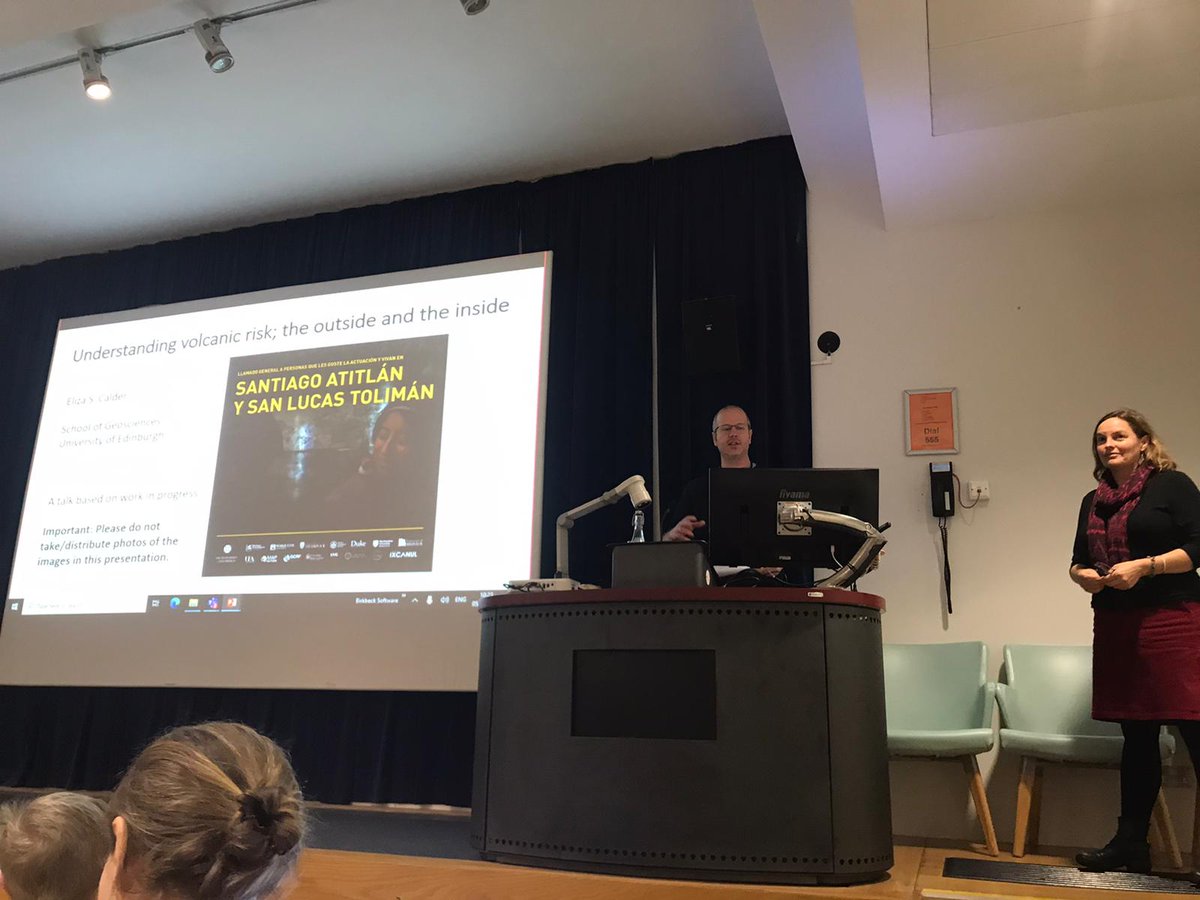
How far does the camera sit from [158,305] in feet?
16.2

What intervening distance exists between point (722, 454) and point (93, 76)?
2885 millimetres

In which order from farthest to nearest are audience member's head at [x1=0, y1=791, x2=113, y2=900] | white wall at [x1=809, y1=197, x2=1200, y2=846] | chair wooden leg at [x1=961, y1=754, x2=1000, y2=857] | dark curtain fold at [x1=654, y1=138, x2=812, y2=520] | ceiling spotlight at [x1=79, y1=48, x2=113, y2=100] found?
dark curtain fold at [x1=654, y1=138, x2=812, y2=520] → ceiling spotlight at [x1=79, y1=48, x2=113, y2=100] → white wall at [x1=809, y1=197, x2=1200, y2=846] → chair wooden leg at [x1=961, y1=754, x2=1000, y2=857] → audience member's head at [x1=0, y1=791, x2=113, y2=900]

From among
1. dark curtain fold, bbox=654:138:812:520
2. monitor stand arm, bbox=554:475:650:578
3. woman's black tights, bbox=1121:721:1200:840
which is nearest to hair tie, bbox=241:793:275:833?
monitor stand arm, bbox=554:475:650:578

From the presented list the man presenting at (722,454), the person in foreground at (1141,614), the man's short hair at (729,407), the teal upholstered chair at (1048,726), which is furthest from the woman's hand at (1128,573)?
the man's short hair at (729,407)

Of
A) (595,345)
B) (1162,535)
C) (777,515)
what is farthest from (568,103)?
(1162,535)

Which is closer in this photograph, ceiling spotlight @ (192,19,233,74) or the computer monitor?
the computer monitor

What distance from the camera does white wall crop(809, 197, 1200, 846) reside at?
11.0 feet

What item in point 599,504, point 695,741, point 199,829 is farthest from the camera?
point 599,504

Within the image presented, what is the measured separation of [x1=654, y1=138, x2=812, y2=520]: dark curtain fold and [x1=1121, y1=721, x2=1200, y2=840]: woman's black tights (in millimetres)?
1578

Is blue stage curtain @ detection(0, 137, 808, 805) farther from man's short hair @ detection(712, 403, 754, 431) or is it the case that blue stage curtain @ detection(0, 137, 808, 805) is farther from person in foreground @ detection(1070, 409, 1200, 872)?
person in foreground @ detection(1070, 409, 1200, 872)

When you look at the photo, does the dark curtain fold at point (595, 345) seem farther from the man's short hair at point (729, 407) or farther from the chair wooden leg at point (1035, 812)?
the chair wooden leg at point (1035, 812)

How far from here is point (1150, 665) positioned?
2371mm

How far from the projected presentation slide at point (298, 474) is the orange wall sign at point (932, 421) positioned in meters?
1.52

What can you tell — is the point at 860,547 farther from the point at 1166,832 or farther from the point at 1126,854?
the point at 1166,832
